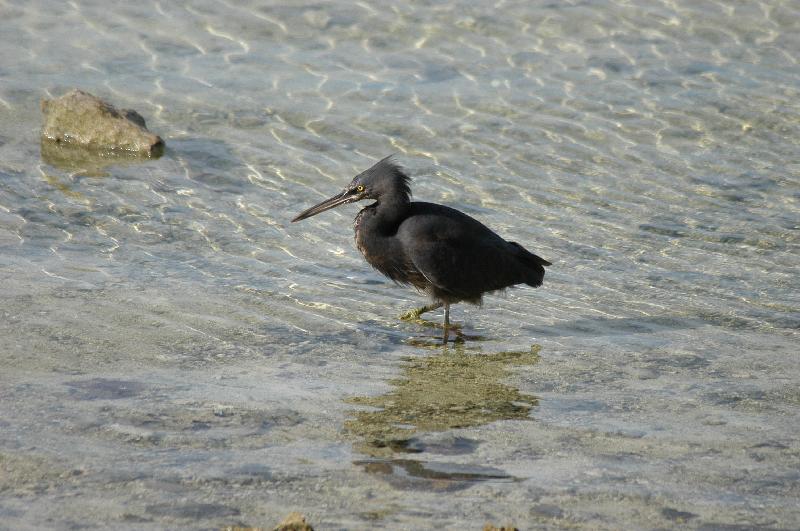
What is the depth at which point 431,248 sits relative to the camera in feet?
23.6

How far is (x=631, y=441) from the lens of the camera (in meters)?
5.40

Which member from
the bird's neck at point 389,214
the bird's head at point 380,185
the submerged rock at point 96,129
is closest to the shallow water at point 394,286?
the submerged rock at point 96,129

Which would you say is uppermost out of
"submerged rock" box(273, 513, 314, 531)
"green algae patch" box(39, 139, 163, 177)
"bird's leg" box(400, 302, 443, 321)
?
"submerged rock" box(273, 513, 314, 531)

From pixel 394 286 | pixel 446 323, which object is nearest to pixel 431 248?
pixel 446 323

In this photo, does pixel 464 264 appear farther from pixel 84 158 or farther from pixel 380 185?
pixel 84 158

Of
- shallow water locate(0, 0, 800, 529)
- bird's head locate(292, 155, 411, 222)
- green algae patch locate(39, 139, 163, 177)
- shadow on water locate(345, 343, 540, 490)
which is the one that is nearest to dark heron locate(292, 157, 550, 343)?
bird's head locate(292, 155, 411, 222)

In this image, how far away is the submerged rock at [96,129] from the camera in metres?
9.98

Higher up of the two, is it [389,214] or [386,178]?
[386,178]

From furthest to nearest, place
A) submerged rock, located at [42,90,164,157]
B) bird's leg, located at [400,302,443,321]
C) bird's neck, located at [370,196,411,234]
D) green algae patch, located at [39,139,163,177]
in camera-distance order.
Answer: submerged rock, located at [42,90,164,157] < green algae patch, located at [39,139,163,177] < bird's leg, located at [400,302,443,321] < bird's neck, located at [370,196,411,234]

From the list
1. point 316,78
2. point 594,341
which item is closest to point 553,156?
point 316,78

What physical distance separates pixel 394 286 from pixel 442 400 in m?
2.27

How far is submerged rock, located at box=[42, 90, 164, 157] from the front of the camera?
393 inches

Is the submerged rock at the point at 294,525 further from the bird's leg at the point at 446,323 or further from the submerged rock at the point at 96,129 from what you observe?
the submerged rock at the point at 96,129

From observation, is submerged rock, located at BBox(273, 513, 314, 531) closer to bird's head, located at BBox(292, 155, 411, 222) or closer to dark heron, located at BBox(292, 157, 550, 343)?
dark heron, located at BBox(292, 157, 550, 343)
